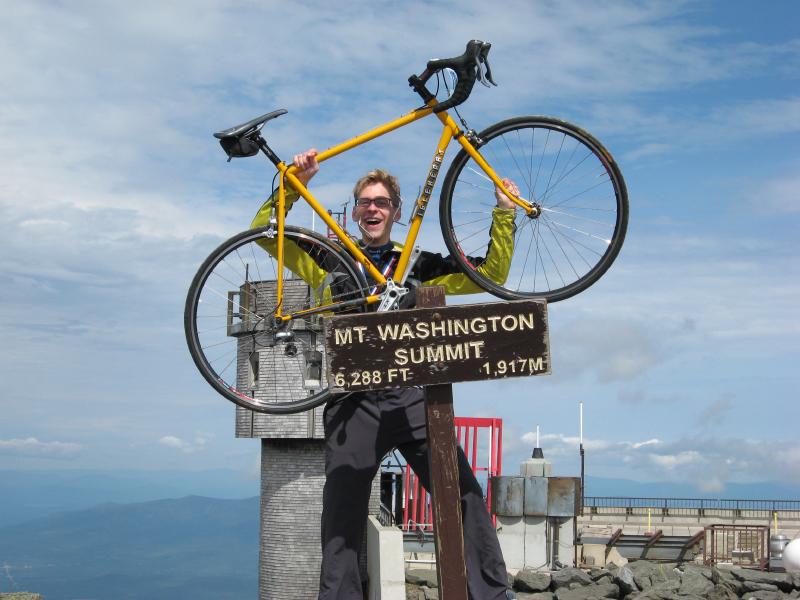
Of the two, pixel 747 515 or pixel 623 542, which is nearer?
pixel 623 542

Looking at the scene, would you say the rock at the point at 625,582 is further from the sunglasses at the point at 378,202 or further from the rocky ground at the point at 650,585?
the sunglasses at the point at 378,202

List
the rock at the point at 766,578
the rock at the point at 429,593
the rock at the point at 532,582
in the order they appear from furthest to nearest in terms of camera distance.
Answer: the rock at the point at 429,593
the rock at the point at 532,582
the rock at the point at 766,578

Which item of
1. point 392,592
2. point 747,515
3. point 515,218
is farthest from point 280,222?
point 747,515

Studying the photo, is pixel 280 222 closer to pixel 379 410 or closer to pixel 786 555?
pixel 379 410

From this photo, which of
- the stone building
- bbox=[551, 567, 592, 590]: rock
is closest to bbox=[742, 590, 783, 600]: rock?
bbox=[551, 567, 592, 590]: rock

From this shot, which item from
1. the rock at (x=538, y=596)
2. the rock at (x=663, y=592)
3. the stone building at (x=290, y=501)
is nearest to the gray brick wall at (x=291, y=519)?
the stone building at (x=290, y=501)

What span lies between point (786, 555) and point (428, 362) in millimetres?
14398

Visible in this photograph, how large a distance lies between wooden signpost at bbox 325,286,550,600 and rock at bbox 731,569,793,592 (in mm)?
12945

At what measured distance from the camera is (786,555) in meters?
17.6

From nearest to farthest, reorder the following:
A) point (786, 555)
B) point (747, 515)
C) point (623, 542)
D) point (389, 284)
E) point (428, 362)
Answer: point (428, 362) → point (389, 284) → point (786, 555) → point (623, 542) → point (747, 515)

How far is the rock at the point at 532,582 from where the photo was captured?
685 inches

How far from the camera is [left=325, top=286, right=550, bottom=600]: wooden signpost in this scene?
17.7 feet

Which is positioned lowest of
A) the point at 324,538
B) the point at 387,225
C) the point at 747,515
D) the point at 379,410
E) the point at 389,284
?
the point at 747,515

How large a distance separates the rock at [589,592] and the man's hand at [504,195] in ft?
36.4
